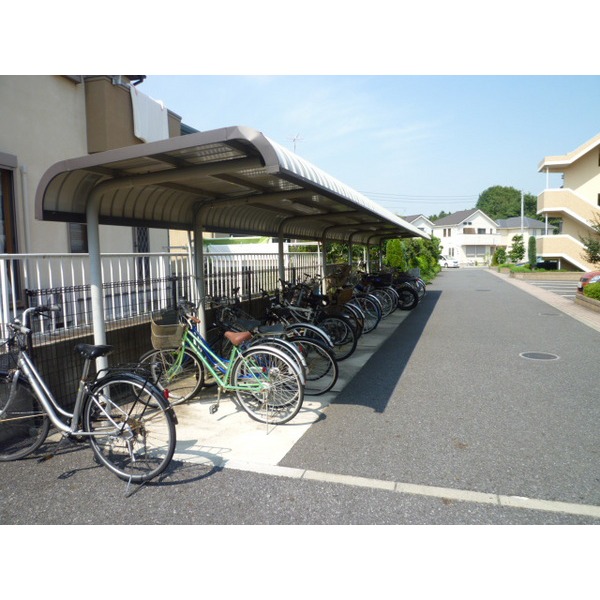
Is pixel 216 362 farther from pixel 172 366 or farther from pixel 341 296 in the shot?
pixel 341 296

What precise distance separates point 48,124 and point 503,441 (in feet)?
28.8

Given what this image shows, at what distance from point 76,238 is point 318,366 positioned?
5.94m

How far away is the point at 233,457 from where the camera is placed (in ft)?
12.2

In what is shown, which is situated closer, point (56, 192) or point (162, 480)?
point (162, 480)

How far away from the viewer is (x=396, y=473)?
11.2 feet

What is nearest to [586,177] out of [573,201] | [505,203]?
[573,201]

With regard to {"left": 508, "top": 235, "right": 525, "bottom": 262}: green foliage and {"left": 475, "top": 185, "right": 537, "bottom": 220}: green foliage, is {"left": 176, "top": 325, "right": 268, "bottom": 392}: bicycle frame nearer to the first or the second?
{"left": 508, "top": 235, "right": 525, "bottom": 262}: green foliage

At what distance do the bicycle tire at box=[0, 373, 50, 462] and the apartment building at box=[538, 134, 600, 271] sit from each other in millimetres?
31948

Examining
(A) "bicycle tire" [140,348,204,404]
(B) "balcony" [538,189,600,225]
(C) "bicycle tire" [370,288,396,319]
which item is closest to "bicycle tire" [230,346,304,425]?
(A) "bicycle tire" [140,348,204,404]

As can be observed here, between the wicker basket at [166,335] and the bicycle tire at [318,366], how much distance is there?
1298 mm

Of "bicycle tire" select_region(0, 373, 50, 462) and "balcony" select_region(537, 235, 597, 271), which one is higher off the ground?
"balcony" select_region(537, 235, 597, 271)

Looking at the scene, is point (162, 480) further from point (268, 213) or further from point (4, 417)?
point (268, 213)

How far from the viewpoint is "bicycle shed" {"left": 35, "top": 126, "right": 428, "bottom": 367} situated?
3.45 m

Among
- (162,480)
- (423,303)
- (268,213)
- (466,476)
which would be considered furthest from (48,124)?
(423,303)
